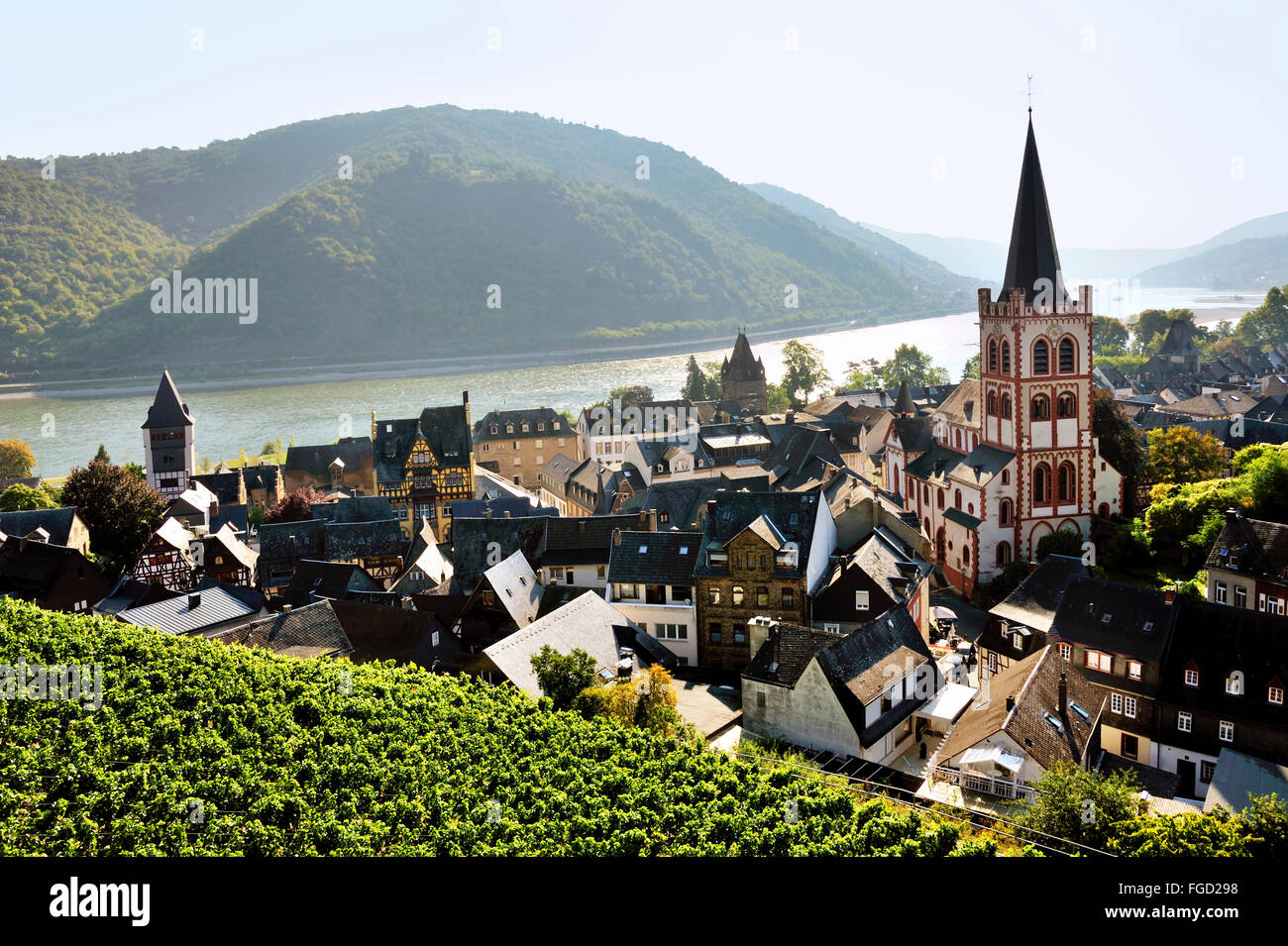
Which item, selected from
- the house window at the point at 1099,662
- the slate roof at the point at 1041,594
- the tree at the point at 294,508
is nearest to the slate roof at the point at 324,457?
the tree at the point at 294,508

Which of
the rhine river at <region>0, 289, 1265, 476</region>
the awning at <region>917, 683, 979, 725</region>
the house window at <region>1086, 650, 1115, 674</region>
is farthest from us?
the rhine river at <region>0, 289, 1265, 476</region>

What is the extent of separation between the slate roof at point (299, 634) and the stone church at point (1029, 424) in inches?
1217

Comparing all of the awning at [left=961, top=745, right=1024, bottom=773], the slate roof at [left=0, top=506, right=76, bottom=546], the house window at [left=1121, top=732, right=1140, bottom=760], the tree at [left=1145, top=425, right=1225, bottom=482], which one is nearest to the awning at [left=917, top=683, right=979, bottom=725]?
the house window at [left=1121, top=732, right=1140, bottom=760]

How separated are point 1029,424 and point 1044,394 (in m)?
1.71

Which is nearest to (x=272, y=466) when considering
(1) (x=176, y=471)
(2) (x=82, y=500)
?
(1) (x=176, y=471)

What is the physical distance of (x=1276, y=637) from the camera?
29906 mm

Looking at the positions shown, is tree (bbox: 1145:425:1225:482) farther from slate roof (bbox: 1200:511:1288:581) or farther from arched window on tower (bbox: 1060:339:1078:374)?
slate roof (bbox: 1200:511:1288:581)

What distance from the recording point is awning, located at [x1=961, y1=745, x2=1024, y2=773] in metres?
→ 26.1

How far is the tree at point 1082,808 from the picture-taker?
72.1 ft

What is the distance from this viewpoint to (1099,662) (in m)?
33.3

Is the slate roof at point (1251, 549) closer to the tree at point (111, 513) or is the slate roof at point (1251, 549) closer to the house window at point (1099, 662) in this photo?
the house window at point (1099, 662)

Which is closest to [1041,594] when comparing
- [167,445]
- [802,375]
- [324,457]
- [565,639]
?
[565,639]

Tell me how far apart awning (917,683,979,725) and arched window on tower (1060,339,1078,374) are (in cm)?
2417
